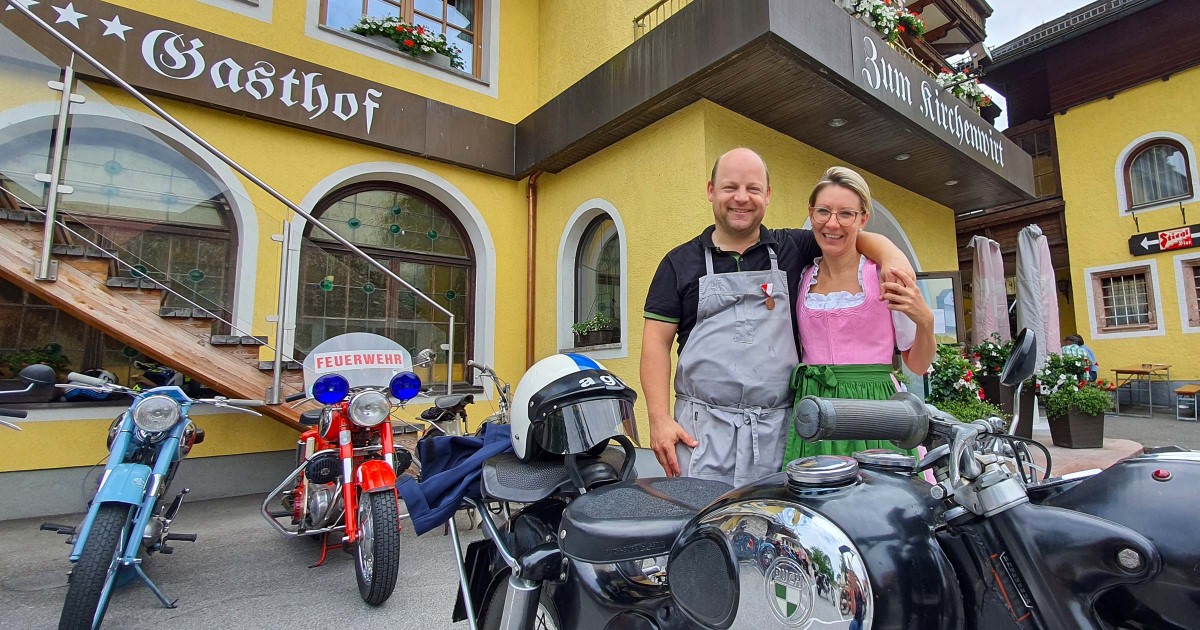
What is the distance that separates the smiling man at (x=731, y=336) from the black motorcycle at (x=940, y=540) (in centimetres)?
62

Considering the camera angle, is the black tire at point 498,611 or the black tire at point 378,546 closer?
the black tire at point 498,611

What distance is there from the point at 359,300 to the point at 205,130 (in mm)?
2212

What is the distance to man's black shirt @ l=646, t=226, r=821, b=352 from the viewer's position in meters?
1.71

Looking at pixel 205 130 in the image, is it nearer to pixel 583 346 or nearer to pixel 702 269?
pixel 583 346

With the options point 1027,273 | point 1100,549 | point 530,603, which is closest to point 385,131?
point 530,603

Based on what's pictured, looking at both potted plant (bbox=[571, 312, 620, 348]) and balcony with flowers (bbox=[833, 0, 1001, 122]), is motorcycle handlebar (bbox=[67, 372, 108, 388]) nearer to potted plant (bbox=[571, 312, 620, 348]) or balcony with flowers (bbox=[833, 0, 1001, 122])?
potted plant (bbox=[571, 312, 620, 348])

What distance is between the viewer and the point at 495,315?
651 cm

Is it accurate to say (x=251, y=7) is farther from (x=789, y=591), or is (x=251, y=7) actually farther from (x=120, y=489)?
(x=789, y=591)

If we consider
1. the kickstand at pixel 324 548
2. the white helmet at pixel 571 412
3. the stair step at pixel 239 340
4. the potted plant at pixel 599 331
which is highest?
the potted plant at pixel 599 331

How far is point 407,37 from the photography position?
20.1 feet

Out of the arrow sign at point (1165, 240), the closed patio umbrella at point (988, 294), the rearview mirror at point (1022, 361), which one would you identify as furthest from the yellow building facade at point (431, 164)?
the arrow sign at point (1165, 240)

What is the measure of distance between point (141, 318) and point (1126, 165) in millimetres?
16082

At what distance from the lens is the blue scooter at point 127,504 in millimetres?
2062

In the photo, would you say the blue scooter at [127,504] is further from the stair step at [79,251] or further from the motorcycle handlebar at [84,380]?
the stair step at [79,251]
